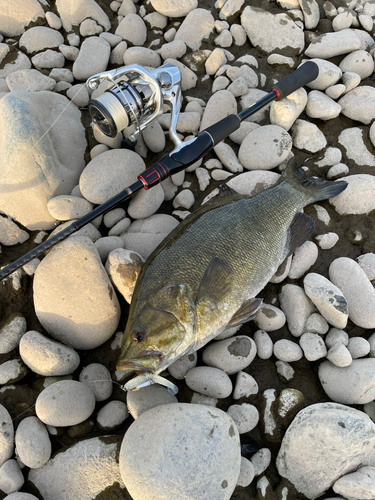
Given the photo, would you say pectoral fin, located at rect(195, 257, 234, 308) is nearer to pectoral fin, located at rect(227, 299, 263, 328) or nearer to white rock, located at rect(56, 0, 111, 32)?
pectoral fin, located at rect(227, 299, 263, 328)

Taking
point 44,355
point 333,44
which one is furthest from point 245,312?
point 333,44

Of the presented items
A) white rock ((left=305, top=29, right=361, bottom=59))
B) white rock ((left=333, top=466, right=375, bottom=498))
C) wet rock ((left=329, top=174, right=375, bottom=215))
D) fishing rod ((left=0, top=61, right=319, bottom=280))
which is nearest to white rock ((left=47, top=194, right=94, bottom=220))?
fishing rod ((left=0, top=61, right=319, bottom=280))

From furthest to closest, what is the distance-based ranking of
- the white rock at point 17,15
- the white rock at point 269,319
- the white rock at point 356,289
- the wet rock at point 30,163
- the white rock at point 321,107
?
the white rock at point 17,15
the white rock at point 321,107
the wet rock at point 30,163
the white rock at point 356,289
the white rock at point 269,319

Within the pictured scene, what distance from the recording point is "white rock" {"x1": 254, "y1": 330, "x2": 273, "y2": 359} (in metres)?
3.32

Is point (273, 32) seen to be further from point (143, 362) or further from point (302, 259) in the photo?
point (143, 362)

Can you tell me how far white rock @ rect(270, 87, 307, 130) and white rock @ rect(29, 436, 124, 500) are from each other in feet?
12.2

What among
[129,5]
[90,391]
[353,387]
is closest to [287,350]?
[353,387]

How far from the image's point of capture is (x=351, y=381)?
3129 mm

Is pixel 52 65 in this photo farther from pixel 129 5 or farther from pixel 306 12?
pixel 306 12

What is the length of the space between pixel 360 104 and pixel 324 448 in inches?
147

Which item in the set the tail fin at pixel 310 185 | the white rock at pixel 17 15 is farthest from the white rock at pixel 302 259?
the white rock at pixel 17 15

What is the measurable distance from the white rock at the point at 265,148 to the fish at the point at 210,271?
391mm

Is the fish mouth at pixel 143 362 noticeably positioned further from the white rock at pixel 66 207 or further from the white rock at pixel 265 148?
the white rock at pixel 265 148

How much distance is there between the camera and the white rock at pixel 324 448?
2775 millimetres
